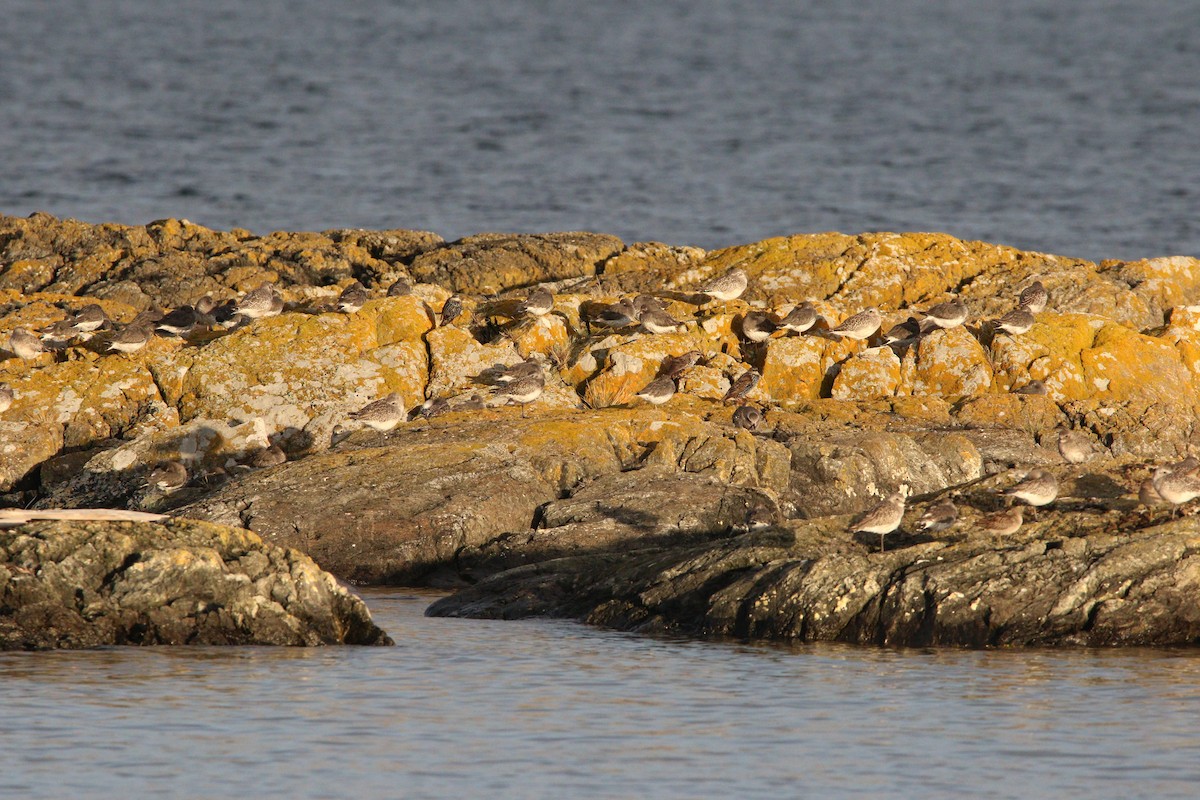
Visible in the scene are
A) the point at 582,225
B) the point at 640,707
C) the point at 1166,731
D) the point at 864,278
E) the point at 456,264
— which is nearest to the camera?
the point at 1166,731

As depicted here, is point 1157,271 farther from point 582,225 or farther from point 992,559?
point 582,225

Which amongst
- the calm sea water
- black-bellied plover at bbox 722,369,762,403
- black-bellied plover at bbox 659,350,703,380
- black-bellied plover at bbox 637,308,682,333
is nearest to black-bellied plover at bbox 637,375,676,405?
black-bellied plover at bbox 659,350,703,380

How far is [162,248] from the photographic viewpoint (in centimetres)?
3197

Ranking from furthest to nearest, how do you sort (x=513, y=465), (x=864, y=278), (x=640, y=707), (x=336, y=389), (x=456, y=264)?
(x=456, y=264) < (x=864, y=278) < (x=336, y=389) < (x=513, y=465) < (x=640, y=707)

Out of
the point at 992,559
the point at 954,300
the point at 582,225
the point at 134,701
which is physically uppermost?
the point at 582,225

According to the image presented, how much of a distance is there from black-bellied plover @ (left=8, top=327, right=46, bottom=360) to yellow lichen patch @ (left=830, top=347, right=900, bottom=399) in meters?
11.7

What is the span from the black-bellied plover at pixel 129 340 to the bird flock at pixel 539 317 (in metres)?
0.01

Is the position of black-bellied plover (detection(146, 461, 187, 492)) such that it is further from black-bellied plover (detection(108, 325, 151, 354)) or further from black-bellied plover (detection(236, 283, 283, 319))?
black-bellied plover (detection(236, 283, 283, 319))

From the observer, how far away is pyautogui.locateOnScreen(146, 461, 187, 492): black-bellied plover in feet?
69.8

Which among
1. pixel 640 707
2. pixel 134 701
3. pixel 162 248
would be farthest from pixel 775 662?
pixel 162 248

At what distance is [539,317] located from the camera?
2562 centimetres

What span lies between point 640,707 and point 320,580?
3.47m

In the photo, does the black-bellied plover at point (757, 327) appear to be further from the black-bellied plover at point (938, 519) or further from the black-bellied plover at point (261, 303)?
the black-bellied plover at point (938, 519)

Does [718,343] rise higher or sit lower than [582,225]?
lower
